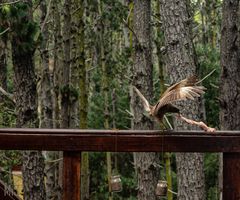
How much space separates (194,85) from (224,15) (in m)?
4.57

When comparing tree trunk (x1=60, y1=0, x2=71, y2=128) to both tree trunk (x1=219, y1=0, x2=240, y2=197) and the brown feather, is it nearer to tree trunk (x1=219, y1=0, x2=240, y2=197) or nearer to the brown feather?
tree trunk (x1=219, y1=0, x2=240, y2=197)

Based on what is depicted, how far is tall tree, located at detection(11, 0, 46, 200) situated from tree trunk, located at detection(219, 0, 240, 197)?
A: 2745mm

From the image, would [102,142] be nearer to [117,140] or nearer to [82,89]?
[117,140]

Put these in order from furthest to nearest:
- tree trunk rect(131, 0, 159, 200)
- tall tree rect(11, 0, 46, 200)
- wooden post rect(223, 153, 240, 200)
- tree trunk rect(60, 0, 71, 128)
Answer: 1. tree trunk rect(60, 0, 71, 128)
2. tree trunk rect(131, 0, 159, 200)
3. tall tree rect(11, 0, 46, 200)
4. wooden post rect(223, 153, 240, 200)

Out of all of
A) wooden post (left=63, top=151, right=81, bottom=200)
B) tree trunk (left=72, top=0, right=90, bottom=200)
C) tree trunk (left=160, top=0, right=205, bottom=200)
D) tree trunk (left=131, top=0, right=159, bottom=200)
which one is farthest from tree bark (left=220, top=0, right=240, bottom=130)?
wooden post (left=63, top=151, right=81, bottom=200)

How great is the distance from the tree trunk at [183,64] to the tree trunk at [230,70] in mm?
860

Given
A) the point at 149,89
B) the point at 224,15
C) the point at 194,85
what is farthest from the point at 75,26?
the point at 194,85

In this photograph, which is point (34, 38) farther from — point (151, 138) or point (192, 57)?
point (151, 138)

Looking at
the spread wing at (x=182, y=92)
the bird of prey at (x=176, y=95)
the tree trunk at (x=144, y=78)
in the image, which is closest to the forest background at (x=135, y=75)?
the tree trunk at (x=144, y=78)

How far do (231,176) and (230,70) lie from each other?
4.35 m

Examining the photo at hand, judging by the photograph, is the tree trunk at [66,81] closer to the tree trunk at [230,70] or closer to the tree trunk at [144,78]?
the tree trunk at [144,78]

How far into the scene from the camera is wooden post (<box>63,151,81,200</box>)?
252 centimetres

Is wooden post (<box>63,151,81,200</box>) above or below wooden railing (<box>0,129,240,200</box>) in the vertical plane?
below

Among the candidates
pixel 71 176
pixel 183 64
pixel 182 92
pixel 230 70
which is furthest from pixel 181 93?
pixel 230 70
